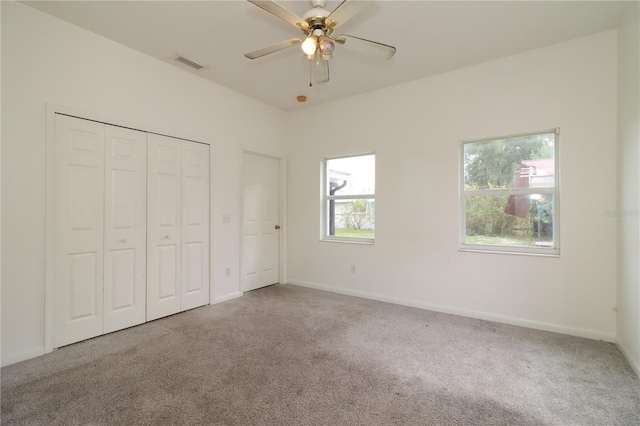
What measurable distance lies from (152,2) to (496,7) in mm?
2876

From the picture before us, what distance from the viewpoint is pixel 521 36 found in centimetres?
281

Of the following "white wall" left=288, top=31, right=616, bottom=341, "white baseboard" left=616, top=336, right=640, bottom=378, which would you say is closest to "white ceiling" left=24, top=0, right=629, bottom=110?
"white wall" left=288, top=31, right=616, bottom=341

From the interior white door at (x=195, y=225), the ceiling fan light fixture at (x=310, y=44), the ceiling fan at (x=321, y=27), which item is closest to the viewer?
the ceiling fan at (x=321, y=27)

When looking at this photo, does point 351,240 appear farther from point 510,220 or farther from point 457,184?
point 510,220

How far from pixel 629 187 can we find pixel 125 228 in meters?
4.65

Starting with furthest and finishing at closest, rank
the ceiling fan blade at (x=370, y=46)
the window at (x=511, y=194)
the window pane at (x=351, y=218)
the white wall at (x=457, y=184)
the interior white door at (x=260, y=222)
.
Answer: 1. the interior white door at (x=260, y=222)
2. the window pane at (x=351, y=218)
3. the window at (x=511, y=194)
4. the white wall at (x=457, y=184)
5. the ceiling fan blade at (x=370, y=46)

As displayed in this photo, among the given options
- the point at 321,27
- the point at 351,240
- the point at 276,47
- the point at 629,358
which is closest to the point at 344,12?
→ the point at 321,27

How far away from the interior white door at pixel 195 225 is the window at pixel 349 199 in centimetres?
183

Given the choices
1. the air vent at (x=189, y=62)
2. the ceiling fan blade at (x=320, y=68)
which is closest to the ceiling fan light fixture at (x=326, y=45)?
the ceiling fan blade at (x=320, y=68)

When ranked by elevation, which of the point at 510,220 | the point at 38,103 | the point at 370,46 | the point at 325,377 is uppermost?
the point at 370,46

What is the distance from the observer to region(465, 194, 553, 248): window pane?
10.1ft

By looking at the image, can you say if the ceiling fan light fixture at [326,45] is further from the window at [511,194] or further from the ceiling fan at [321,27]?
the window at [511,194]

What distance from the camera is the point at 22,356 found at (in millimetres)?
2377

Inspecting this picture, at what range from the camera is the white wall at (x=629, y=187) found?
7.38 ft
